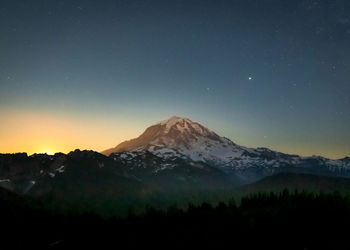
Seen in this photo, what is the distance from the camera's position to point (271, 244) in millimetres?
146750

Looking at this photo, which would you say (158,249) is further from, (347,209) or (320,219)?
(347,209)

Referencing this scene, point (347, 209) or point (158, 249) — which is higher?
point (347, 209)

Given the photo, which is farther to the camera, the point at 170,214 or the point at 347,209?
the point at 170,214

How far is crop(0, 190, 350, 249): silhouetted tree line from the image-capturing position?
492ft

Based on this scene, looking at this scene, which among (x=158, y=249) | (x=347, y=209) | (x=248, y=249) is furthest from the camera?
(x=347, y=209)

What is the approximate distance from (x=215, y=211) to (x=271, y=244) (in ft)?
157

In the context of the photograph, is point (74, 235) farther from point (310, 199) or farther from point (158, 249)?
point (310, 199)

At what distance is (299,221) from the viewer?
542ft

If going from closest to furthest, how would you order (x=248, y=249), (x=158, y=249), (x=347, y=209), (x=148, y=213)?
1. (x=248, y=249)
2. (x=158, y=249)
3. (x=347, y=209)
4. (x=148, y=213)

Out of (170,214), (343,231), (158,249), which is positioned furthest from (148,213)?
(343,231)

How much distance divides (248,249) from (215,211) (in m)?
46.8

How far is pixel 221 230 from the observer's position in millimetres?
164625

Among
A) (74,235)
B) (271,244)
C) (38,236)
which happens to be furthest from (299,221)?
(38,236)

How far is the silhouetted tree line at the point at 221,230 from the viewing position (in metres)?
150
